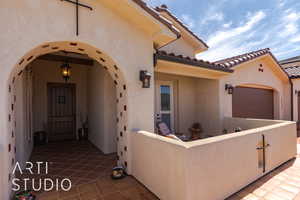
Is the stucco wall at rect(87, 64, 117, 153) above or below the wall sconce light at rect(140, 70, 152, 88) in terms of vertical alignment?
below

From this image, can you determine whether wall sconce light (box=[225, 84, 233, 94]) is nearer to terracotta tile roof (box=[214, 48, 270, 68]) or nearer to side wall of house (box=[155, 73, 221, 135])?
side wall of house (box=[155, 73, 221, 135])

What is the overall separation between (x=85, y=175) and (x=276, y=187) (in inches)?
175

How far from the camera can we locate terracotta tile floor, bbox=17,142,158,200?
2908mm

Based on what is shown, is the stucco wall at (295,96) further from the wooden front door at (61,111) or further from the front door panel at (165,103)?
the wooden front door at (61,111)

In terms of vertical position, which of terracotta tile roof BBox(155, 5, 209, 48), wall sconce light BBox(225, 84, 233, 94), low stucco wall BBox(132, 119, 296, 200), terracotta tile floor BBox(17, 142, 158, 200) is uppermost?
terracotta tile roof BBox(155, 5, 209, 48)

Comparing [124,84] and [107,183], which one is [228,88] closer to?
[124,84]

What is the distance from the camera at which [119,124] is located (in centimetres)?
406

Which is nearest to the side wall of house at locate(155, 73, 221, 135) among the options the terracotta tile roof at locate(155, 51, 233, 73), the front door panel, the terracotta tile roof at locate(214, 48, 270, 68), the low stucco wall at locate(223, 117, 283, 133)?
the front door panel

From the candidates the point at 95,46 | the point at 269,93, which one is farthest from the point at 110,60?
the point at 269,93

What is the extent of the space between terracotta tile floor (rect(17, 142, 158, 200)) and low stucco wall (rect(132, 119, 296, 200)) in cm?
36

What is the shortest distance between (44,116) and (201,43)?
9.17 metres

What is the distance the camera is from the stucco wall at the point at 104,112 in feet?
18.1

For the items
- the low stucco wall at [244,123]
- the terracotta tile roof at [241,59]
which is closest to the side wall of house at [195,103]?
the low stucco wall at [244,123]

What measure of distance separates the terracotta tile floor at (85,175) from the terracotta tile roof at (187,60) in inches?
136
